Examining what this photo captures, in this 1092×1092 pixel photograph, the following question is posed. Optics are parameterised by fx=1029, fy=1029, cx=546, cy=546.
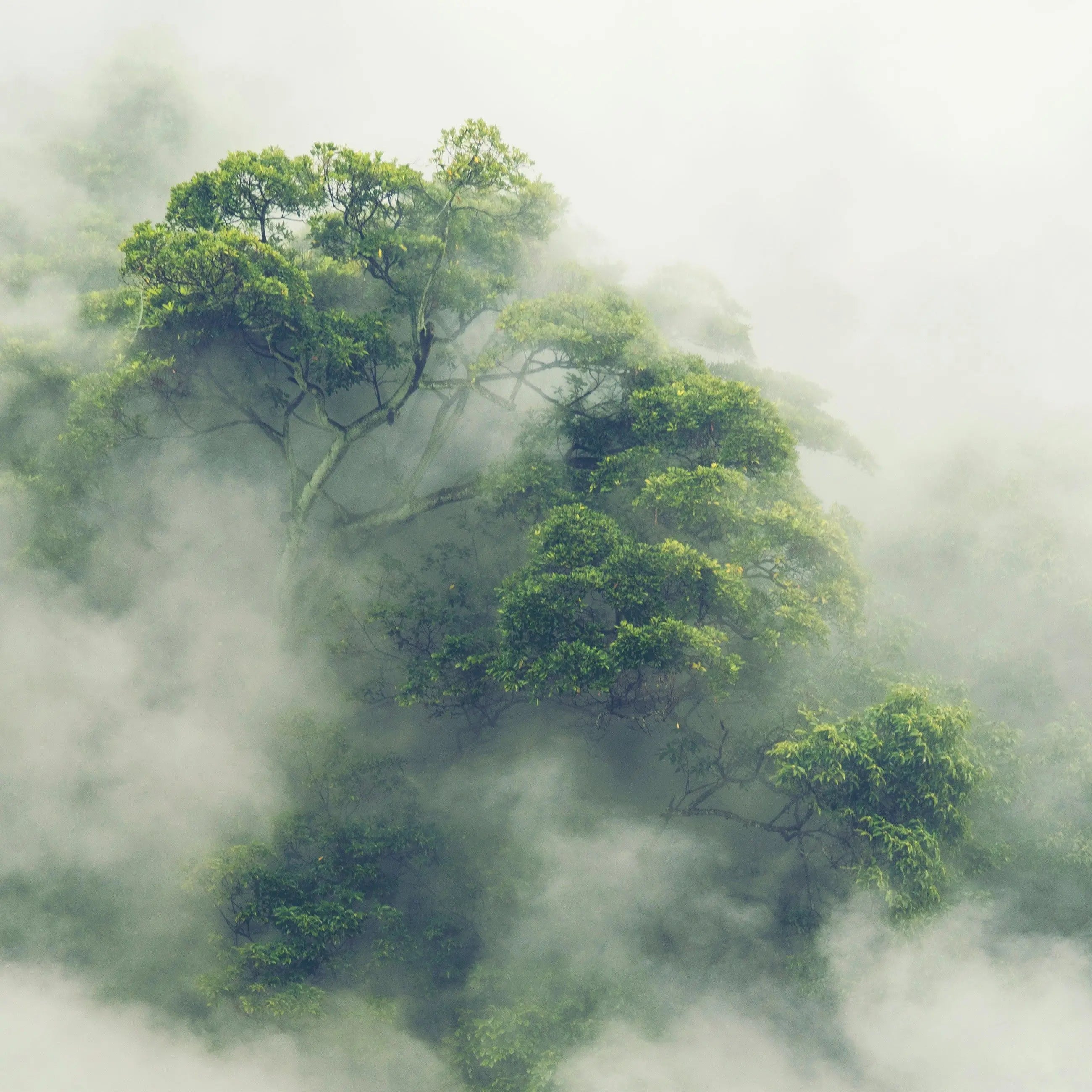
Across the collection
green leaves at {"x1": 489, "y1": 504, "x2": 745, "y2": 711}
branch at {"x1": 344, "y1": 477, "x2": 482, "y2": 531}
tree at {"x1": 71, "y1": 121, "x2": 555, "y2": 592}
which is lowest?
green leaves at {"x1": 489, "y1": 504, "x2": 745, "y2": 711}

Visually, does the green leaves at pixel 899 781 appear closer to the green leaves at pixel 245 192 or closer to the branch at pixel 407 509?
the branch at pixel 407 509

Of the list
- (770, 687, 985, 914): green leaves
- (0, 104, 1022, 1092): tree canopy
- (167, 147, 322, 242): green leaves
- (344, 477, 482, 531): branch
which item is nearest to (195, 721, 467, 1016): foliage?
(0, 104, 1022, 1092): tree canopy

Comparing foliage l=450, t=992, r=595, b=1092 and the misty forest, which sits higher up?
the misty forest

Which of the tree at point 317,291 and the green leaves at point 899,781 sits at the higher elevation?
the tree at point 317,291

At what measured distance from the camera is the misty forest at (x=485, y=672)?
8.86m

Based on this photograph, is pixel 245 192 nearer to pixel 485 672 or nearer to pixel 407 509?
pixel 407 509

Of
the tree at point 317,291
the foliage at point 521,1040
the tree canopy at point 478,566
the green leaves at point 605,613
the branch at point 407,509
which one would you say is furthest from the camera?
the branch at point 407,509

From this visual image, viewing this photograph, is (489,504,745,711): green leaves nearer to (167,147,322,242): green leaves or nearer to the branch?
the branch

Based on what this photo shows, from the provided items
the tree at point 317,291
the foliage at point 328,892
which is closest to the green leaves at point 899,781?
the foliage at point 328,892

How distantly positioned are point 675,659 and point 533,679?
4.05 feet

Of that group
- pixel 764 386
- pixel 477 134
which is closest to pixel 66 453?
pixel 477 134

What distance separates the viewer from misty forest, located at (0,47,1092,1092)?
8.86 meters

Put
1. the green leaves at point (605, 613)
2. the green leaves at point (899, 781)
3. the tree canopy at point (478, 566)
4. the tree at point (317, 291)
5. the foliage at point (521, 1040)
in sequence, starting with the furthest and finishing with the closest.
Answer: the tree at point (317, 291) → the tree canopy at point (478, 566) → the green leaves at point (605, 613) → the foliage at point (521, 1040) → the green leaves at point (899, 781)

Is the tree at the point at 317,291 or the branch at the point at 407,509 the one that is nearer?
the tree at the point at 317,291
